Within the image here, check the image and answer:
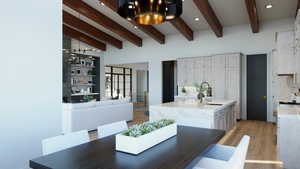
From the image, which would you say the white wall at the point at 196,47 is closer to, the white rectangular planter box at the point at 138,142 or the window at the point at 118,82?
the window at the point at 118,82

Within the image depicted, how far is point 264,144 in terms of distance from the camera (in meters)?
4.38

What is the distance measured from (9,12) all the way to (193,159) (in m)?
2.44

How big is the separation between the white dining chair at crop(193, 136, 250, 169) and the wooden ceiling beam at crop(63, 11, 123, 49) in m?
7.12

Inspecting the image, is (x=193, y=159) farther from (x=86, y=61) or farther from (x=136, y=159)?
(x=86, y=61)

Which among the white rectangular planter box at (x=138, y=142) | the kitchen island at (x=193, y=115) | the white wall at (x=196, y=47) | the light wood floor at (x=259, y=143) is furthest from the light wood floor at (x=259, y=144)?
the white wall at (x=196, y=47)

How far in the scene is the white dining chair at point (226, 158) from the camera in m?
1.44

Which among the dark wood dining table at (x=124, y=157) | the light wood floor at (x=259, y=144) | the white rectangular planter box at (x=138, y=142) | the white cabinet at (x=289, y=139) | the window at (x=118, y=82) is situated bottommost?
the light wood floor at (x=259, y=144)

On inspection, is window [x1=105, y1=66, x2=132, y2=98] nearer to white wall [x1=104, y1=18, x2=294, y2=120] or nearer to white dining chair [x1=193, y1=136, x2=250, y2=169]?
white wall [x1=104, y1=18, x2=294, y2=120]

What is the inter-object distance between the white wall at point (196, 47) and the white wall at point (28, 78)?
641 cm

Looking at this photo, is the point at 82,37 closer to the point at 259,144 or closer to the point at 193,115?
the point at 193,115

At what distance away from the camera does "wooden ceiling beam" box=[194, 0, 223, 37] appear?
5600 millimetres

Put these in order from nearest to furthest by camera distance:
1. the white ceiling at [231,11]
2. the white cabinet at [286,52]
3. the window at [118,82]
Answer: the white cabinet at [286,52], the white ceiling at [231,11], the window at [118,82]

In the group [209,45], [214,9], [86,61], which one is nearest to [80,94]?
[86,61]

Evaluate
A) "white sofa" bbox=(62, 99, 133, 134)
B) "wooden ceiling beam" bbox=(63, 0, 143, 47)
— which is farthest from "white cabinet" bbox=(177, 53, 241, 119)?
"white sofa" bbox=(62, 99, 133, 134)
